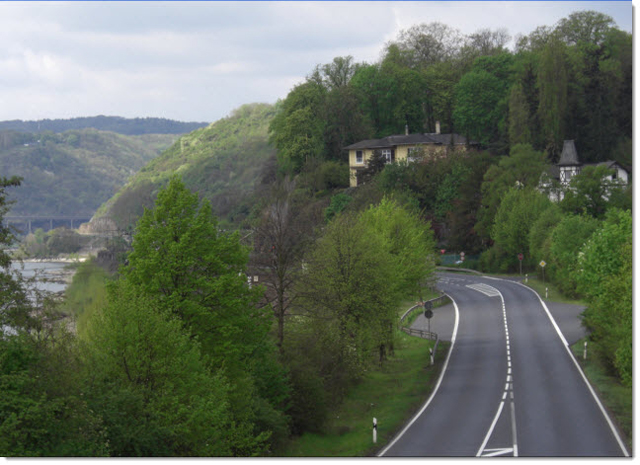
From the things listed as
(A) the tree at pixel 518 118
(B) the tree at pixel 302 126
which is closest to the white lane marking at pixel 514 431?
(A) the tree at pixel 518 118

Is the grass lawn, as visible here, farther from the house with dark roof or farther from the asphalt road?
the house with dark roof

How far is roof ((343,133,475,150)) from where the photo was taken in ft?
326

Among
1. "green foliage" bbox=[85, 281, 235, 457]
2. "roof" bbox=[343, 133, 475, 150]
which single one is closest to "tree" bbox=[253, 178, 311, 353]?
"green foliage" bbox=[85, 281, 235, 457]

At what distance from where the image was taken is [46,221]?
82375mm

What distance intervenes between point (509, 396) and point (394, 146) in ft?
231

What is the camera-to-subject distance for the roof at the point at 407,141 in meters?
99.4

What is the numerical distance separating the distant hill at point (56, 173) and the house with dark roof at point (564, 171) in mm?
51099

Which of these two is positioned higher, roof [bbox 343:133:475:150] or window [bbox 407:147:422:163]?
roof [bbox 343:133:475:150]

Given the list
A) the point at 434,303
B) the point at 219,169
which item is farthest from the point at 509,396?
the point at 219,169

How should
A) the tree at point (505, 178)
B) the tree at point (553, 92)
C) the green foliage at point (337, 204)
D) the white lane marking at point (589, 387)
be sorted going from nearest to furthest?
the white lane marking at point (589, 387) → the tree at point (505, 178) → the tree at point (553, 92) → the green foliage at point (337, 204)

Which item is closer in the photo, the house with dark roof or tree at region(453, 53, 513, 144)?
the house with dark roof

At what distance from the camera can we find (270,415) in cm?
2600

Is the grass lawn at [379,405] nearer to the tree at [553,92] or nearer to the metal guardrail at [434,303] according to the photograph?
the metal guardrail at [434,303]

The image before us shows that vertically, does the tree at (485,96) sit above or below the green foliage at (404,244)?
above
